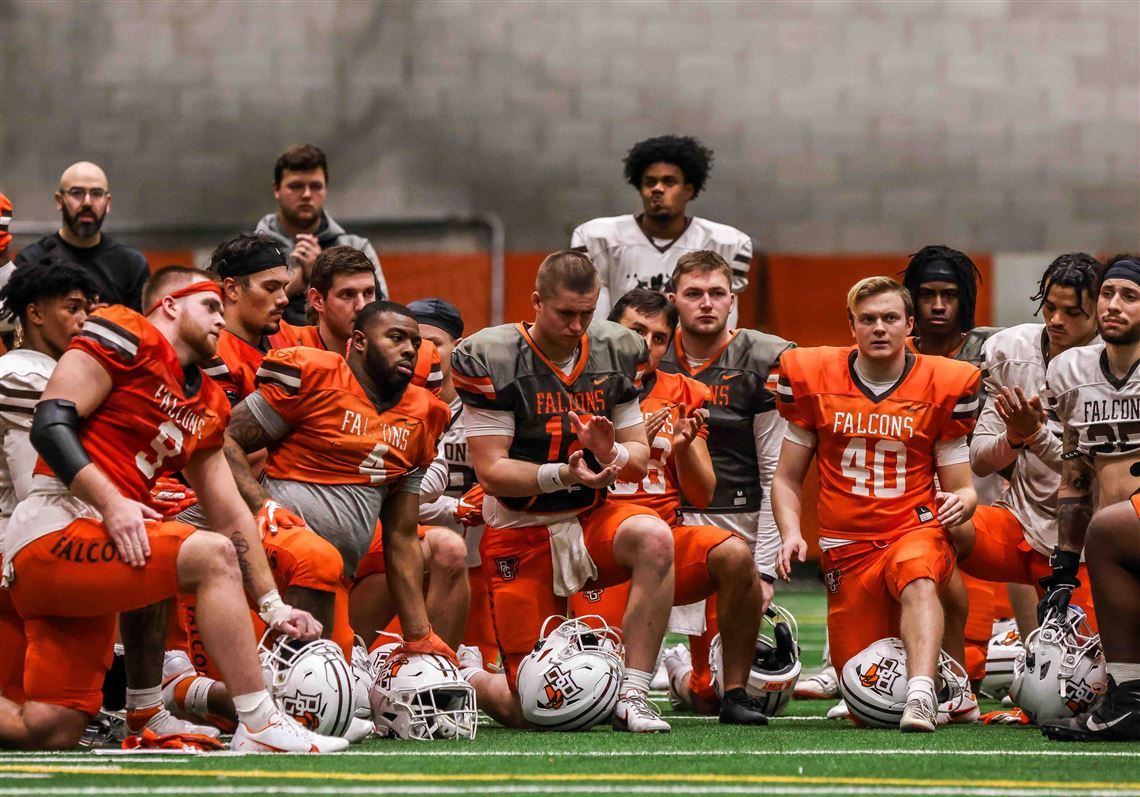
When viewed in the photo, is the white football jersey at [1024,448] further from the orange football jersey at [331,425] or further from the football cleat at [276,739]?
the football cleat at [276,739]

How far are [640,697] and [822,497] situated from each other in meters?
1.01

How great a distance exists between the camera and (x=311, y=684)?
507 centimetres

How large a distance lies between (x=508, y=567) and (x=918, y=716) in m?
1.43

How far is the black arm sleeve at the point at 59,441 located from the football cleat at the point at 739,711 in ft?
7.63

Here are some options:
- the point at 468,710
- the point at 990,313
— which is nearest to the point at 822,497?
the point at 468,710

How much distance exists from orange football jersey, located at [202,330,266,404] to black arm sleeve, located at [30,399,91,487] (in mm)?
1170

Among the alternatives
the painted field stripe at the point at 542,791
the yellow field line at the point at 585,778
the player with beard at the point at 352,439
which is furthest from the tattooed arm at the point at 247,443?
the painted field stripe at the point at 542,791

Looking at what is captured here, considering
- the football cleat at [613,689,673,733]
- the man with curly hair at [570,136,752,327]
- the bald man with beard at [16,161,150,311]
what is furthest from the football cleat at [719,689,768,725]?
the bald man with beard at [16,161,150,311]

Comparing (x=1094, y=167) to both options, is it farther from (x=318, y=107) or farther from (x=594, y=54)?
(x=318, y=107)

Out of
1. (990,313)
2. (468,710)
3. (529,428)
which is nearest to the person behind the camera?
(468,710)

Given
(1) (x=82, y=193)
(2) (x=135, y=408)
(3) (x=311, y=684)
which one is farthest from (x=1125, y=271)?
(1) (x=82, y=193)

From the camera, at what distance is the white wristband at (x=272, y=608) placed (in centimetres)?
500

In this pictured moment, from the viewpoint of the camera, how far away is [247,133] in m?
12.6

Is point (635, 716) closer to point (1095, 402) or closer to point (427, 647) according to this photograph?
point (427, 647)
